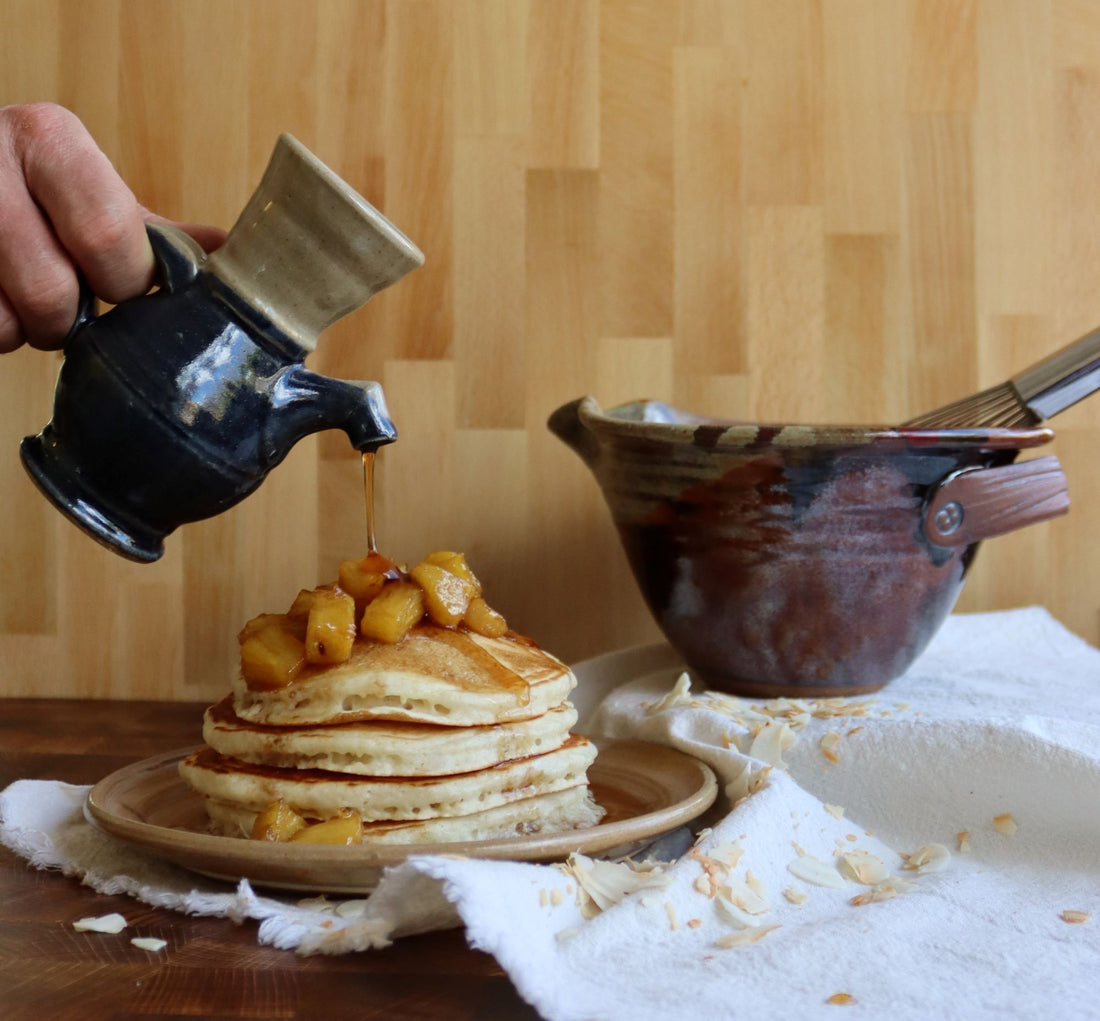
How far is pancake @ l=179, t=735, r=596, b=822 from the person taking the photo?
88 centimetres

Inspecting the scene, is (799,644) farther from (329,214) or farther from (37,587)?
(37,587)

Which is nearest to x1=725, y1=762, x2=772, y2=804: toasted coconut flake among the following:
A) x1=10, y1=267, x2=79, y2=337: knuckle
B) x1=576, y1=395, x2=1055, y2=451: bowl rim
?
x1=576, y1=395, x2=1055, y2=451: bowl rim

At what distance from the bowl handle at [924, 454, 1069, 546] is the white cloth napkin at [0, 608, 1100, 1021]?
0.58ft

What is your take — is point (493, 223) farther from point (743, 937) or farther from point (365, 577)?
point (743, 937)

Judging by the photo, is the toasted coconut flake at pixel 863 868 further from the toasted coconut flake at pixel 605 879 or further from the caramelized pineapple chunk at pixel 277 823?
the caramelized pineapple chunk at pixel 277 823

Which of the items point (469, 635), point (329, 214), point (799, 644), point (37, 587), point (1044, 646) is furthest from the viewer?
point (37, 587)

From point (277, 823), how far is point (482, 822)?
0.53 ft

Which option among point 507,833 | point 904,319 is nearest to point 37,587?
point 507,833

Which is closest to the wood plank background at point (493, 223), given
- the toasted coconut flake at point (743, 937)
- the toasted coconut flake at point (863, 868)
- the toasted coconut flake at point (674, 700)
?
the toasted coconut flake at point (674, 700)

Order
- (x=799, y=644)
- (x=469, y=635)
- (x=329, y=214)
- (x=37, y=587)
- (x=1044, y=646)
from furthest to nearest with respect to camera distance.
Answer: (x=37, y=587) → (x=1044, y=646) → (x=799, y=644) → (x=469, y=635) → (x=329, y=214)

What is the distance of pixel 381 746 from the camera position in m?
0.89

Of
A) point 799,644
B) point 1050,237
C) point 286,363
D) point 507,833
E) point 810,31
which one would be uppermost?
point 810,31

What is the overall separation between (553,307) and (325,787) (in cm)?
89

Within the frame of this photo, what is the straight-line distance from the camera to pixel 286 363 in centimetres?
91
